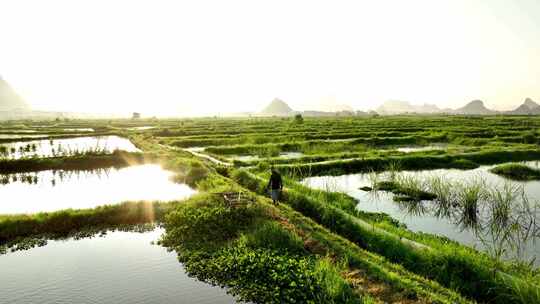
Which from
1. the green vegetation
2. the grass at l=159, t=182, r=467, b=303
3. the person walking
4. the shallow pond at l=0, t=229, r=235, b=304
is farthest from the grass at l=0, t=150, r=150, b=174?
the person walking

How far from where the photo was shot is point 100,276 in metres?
9.11

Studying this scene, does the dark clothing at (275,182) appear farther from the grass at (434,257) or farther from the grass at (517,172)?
the grass at (517,172)

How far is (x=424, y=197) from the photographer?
52.5 ft

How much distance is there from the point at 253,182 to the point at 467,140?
2480cm

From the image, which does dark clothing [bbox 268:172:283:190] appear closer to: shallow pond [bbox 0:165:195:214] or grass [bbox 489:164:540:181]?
shallow pond [bbox 0:165:195:214]

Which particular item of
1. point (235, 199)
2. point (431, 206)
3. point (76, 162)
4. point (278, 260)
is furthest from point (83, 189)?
point (431, 206)

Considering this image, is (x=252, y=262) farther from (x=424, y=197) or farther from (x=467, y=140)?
(x=467, y=140)

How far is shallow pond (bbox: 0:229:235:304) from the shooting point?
813 cm

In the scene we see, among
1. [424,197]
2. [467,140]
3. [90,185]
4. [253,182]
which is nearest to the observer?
[424,197]

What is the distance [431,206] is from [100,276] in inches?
470

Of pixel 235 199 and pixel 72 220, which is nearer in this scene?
A: pixel 72 220

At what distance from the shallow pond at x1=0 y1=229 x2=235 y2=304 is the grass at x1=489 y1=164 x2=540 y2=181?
1858 centimetres

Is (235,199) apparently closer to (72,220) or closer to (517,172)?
(72,220)

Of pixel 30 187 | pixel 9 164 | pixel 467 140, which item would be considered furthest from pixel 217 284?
pixel 467 140
